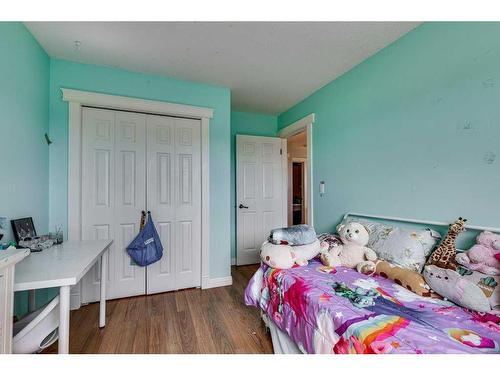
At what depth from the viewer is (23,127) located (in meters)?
1.56

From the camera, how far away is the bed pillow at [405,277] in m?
1.22

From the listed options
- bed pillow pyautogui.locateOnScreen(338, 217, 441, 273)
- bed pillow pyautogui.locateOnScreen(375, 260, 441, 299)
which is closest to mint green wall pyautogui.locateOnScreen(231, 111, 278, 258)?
bed pillow pyautogui.locateOnScreen(338, 217, 441, 273)

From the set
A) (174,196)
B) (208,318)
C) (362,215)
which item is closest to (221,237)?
(174,196)

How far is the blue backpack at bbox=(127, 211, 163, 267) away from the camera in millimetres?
2156

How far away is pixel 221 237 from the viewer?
2.58 m

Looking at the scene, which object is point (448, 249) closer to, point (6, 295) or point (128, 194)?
point (6, 295)

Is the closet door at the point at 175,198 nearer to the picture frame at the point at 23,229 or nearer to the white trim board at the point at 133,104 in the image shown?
the white trim board at the point at 133,104

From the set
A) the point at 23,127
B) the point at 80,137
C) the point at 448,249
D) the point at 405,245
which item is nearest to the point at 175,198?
the point at 80,137

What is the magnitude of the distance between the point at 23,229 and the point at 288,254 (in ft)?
6.09

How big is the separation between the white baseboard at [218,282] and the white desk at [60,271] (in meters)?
1.32

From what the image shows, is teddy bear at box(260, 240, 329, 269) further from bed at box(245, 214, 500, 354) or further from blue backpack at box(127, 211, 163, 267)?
blue backpack at box(127, 211, 163, 267)

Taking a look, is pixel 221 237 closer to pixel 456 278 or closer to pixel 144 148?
pixel 144 148
